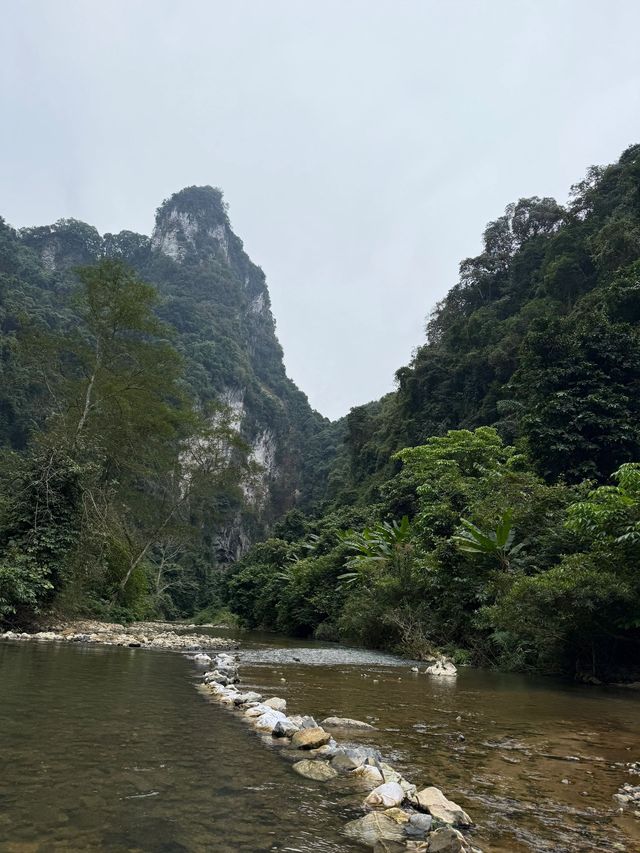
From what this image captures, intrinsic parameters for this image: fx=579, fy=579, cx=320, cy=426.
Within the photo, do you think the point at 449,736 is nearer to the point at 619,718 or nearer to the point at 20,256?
the point at 619,718

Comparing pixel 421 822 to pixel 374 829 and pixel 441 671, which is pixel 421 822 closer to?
pixel 374 829

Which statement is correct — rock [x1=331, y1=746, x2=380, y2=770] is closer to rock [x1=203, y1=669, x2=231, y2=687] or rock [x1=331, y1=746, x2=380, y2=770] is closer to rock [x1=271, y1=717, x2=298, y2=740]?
rock [x1=271, y1=717, x2=298, y2=740]

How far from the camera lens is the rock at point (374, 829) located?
8.60 feet

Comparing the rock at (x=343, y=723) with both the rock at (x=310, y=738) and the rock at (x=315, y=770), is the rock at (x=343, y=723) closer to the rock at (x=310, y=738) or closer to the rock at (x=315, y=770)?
the rock at (x=310, y=738)

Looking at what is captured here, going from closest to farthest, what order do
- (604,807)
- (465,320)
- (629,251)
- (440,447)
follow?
(604,807) → (440,447) → (629,251) → (465,320)

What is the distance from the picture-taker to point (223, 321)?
313 ft

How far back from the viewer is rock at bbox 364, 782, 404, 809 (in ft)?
9.96

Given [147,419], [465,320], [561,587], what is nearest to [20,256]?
[465,320]

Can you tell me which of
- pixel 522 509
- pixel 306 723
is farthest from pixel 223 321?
pixel 306 723

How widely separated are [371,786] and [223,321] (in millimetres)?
95479

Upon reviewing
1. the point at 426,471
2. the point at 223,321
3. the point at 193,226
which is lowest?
the point at 426,471

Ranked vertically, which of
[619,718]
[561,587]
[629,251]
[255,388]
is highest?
[255,388]

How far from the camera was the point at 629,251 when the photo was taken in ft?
98.7

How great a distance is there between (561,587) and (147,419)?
16.6 m
